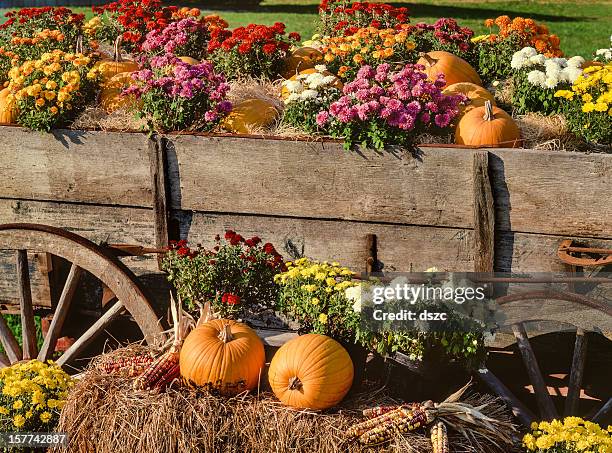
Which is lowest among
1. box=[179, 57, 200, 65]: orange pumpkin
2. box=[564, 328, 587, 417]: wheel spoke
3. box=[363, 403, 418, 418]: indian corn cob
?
box=[564, 328, 587, 417]: wheel spoke

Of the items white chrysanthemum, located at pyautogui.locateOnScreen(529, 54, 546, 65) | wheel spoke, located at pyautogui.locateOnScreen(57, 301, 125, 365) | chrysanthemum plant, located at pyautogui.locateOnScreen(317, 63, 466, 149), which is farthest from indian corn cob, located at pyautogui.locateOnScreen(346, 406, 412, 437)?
white chrysanthemum, located at pyautogui.locateOnScreen(529, 54, 546, 65)

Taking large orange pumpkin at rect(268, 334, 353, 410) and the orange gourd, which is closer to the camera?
large orange pumpkin at rect(268, 334, 353, 410)

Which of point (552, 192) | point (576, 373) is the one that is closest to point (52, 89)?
point (552, 192)

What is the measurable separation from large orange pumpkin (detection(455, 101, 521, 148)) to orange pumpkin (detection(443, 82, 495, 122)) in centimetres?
20

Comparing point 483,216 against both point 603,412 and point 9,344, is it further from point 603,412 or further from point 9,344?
point 9,344

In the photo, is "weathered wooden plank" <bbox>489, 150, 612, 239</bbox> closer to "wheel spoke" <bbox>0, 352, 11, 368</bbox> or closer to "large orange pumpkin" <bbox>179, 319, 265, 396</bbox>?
"large orange pumpkin" <bbox>179, 319, 265, 396</bbox>

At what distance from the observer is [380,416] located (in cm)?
333

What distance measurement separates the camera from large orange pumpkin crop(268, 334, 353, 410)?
341 cm

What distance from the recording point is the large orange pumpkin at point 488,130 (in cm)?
425

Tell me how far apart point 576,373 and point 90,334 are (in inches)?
90.0

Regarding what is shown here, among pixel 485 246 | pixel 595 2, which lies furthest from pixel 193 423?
pixel 595 2

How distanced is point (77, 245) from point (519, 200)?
204cm

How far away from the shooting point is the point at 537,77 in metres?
4.68

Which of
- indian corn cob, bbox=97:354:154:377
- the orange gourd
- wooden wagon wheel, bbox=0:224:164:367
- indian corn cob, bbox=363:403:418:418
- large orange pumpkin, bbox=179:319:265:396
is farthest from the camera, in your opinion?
the orange gourd
